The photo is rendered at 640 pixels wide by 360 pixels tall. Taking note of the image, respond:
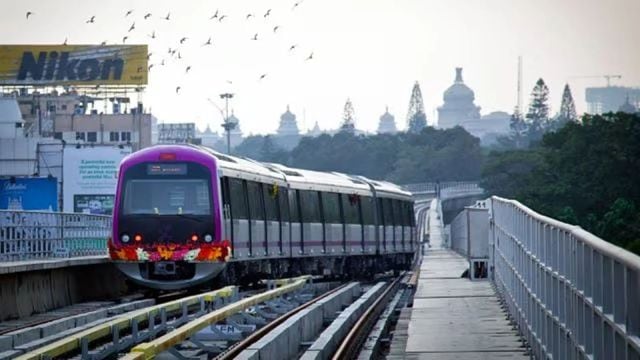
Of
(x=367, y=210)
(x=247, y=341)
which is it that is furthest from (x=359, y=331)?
(x=367, y=210)

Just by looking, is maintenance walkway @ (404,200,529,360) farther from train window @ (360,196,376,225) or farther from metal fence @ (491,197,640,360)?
train window @ (360,196,376,225)

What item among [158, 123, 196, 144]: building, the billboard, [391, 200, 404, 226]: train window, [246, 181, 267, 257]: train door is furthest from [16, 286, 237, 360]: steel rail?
[158, 123, 196, 144]: building

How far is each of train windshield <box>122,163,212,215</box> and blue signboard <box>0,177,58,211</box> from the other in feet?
74.1

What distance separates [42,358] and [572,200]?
100755 mm

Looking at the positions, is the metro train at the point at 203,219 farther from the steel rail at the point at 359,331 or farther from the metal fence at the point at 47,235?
the steel rail at the point at 359,331

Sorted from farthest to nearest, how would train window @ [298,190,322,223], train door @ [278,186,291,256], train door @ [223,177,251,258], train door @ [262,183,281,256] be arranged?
1. train window @ [298,190,322,223]
2. train door @ [278,186,291,256]
3. train door @ [262,183,281,256]
4. train door @ [223,177,251,258]

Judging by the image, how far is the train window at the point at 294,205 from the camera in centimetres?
3834

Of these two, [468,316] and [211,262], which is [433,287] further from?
[468,316]

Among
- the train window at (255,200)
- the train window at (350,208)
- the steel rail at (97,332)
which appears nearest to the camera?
the steel rail at (97,332)

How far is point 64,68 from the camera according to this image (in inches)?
4387

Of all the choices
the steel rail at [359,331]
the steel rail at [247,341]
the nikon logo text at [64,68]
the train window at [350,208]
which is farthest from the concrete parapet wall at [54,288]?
the nikon logo text at [64,68]

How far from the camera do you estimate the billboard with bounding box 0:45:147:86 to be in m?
110

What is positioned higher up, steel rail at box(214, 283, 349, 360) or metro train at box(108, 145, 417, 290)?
metro train at box(108, 145, 417, 290)

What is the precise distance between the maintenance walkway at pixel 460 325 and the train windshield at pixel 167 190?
427cm
